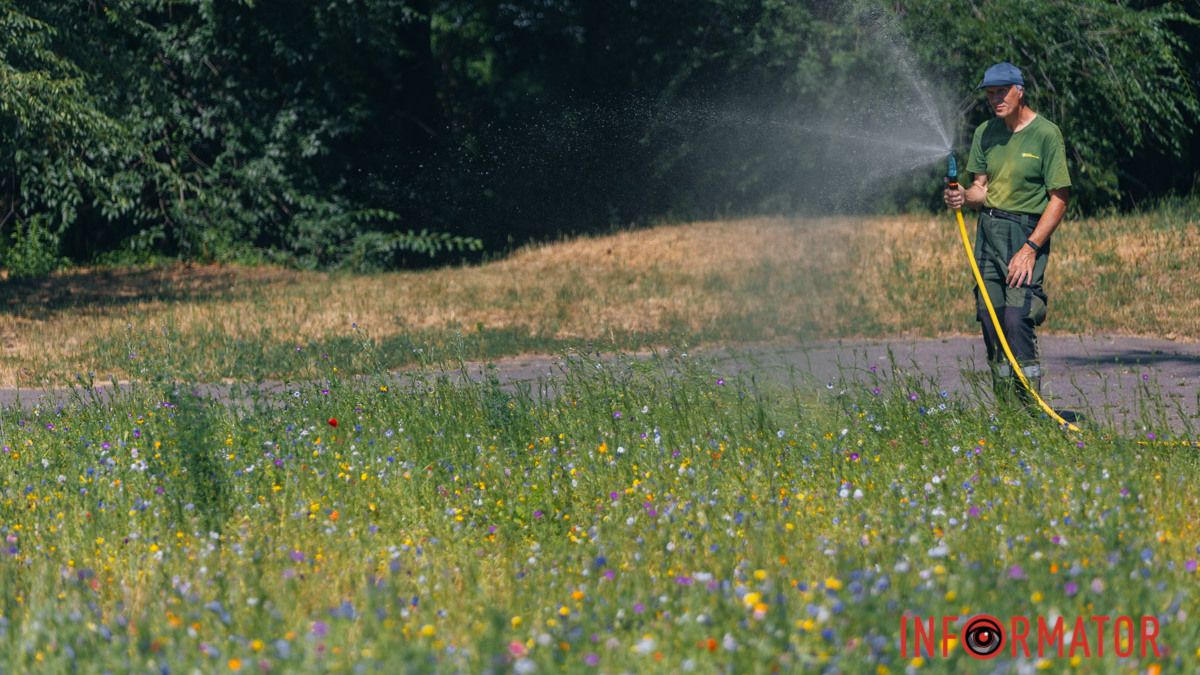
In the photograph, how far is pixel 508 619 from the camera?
4.41 m

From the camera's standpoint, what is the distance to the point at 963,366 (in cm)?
1071

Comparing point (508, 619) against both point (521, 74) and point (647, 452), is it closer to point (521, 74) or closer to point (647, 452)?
point (647, 452)

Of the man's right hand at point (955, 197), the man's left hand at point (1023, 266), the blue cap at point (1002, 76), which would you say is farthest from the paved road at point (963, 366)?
the blue cap at point (1002, 76)

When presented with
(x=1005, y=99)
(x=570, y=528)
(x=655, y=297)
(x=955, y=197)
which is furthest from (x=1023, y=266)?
(x=655, y=297)

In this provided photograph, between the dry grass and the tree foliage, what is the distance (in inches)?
76.9

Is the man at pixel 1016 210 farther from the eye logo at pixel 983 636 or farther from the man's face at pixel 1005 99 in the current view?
the eye logo at pixel 983 636

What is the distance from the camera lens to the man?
24.1 ft

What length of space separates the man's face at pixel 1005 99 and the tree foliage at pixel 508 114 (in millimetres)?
11619

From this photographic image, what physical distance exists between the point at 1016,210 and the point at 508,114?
1719cm

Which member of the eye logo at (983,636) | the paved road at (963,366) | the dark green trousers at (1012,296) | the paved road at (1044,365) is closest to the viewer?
the eye logo at (983,636)

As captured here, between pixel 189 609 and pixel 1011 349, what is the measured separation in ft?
15.4

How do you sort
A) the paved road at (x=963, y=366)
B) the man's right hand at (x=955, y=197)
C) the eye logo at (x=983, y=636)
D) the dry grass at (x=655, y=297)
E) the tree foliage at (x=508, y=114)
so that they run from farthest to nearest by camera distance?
the tree foliage at (x=508, y=114) → the dry grass at (x=655, y=297) → the paved road at (x=963, y=366) → the man's right hand at (x=955, y=197) → the eye logo at (x=983, y=636)

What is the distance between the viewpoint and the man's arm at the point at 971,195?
7.54m

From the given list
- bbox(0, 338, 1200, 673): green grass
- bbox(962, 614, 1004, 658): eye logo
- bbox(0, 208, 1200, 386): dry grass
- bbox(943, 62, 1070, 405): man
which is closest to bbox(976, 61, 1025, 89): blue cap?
bbox(943, 62, 1070, 405): man
